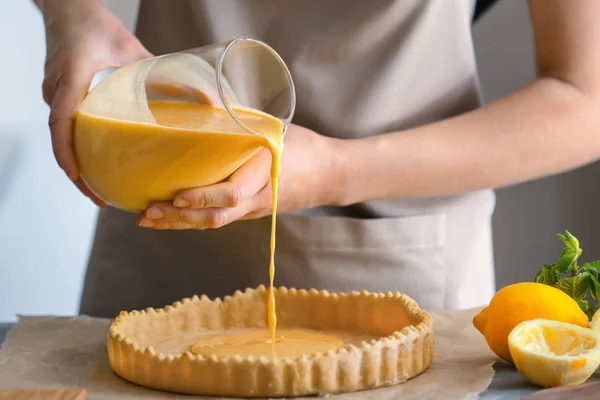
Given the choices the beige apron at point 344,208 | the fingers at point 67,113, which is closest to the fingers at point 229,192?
the fingers at point 67,113

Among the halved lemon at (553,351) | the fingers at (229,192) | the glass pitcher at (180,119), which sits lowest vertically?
the halved lemon at (553,351)

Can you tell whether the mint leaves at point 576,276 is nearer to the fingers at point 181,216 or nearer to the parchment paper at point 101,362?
the parchment paper at point 101,362

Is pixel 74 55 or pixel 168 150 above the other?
pixel 74 55

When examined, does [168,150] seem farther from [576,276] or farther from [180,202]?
[576,276]

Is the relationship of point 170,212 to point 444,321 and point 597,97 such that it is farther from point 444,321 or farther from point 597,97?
point 597,97

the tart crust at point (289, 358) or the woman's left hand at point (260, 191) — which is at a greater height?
the woman's left hand at point (260, 191)

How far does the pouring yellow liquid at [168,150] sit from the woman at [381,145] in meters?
0.26

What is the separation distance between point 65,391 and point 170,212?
0.25 m

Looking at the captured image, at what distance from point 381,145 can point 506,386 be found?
18.2 inches

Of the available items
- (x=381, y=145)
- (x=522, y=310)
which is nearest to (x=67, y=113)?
(x=381, y=145)

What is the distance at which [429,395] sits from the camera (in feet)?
3.25

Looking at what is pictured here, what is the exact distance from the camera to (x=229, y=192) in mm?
1053

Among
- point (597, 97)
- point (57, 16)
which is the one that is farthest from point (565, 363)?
point (57, 16)

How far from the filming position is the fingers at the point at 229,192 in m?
1.05
